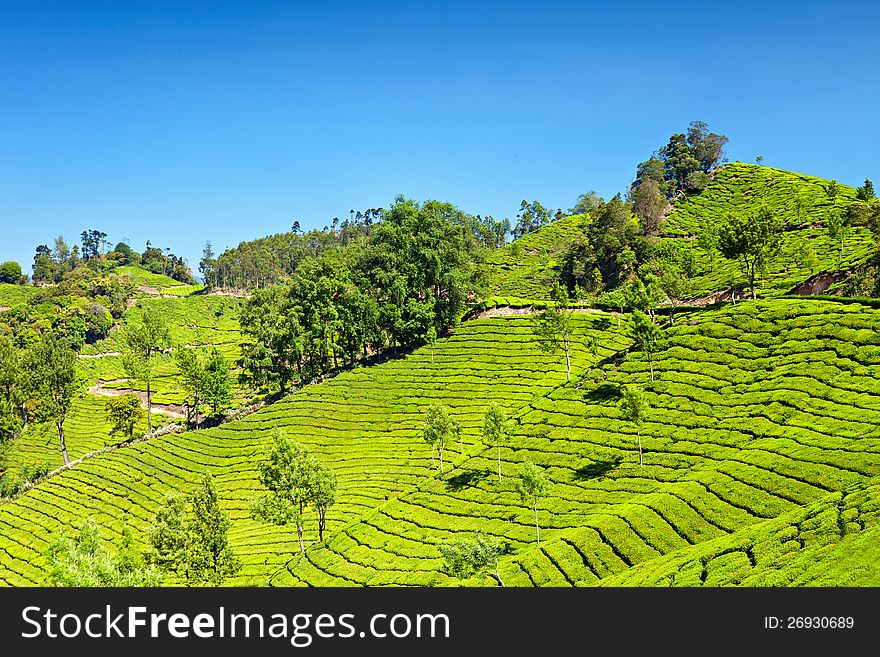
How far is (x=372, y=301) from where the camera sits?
91500mm

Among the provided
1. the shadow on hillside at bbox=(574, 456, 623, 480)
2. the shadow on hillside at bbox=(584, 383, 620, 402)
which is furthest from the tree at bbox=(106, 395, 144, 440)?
the shadow on hillside at bbox=(574, 456, 623, 480)

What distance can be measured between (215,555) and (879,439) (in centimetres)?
4236

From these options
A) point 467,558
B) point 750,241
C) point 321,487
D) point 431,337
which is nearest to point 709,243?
point 750,241

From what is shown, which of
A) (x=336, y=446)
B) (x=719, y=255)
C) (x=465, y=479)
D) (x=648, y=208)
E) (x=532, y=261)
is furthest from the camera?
(x=532, y=261)

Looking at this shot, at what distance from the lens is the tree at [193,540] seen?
3644cm

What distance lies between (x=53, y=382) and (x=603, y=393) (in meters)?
75.0

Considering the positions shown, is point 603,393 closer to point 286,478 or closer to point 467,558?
point 286,478

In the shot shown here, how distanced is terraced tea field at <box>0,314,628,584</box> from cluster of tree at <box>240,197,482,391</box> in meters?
4.95

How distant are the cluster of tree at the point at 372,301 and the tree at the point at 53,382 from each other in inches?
933

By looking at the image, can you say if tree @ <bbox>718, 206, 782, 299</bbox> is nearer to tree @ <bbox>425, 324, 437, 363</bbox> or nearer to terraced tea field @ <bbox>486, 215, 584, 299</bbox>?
terraced tea field @ <bbox>486, 215, 584, 299</bbox>

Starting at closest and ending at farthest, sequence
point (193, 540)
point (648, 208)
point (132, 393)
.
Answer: point (193, 540) → point (132, 393) → point (648, 208)

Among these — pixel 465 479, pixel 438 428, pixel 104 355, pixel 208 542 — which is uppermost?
pixel 104 355

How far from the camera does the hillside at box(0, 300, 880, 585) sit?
37250mm

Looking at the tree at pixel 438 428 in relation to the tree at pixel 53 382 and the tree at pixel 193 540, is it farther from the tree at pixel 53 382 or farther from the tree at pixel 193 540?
the tree at pixel 53 382
